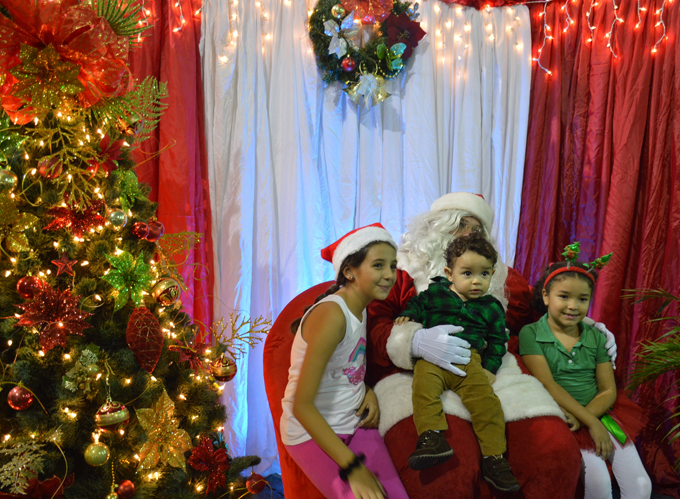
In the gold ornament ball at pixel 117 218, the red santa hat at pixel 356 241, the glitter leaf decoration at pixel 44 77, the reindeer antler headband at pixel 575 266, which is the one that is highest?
the glitter leaf decoration at pixel 44 77

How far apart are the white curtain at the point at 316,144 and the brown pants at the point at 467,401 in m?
1.55

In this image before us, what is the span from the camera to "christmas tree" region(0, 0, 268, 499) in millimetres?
1557

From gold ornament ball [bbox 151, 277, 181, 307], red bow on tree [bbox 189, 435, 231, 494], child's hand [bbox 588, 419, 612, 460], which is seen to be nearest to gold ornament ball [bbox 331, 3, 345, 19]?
gold ornament ball [bbox 151, 277, 181, 307]

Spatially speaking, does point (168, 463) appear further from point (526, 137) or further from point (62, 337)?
point (526, 137)

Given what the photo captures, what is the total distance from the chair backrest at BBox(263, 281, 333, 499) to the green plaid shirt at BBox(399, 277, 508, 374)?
20.5 inches

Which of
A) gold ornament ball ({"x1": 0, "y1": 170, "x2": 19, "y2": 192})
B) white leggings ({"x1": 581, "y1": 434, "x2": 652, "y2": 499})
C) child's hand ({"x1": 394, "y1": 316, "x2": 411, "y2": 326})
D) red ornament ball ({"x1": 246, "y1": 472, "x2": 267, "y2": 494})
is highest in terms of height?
gold ornament ball ({"x1": 0, "y1": 170, "x2": 19, "y2": 192})

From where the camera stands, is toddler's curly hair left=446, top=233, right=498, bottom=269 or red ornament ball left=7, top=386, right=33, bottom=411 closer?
red ornament ball left=7, top=386, right=33, bottom=411

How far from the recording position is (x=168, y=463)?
181 cm

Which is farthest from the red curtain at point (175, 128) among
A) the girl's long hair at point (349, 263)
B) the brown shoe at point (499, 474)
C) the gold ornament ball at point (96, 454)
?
the brown shoe at point (499, 474)

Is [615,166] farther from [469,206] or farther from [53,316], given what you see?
[53,316]

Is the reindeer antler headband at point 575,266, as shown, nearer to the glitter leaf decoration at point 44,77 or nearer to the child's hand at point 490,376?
the child's hand at point 490,376

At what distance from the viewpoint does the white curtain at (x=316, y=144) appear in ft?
9.91

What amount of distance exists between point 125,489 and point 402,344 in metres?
1.15

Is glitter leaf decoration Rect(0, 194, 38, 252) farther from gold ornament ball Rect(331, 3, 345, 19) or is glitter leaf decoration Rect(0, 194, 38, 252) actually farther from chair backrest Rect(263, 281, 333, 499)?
gold ornament ball Rect(331, 3, 345, 19)
